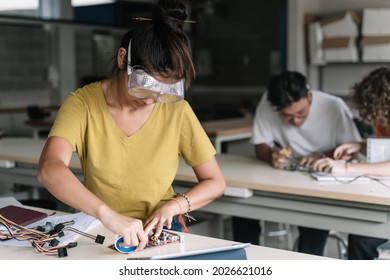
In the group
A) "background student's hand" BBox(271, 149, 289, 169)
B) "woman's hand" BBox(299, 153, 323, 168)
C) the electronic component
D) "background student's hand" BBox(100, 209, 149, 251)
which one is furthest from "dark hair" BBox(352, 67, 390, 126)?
"background student's hand" BBox(100, 209, 149, 251)

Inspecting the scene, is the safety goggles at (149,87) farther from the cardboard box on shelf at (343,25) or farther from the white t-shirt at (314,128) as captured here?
the cardboard box on shelf at (343,25)

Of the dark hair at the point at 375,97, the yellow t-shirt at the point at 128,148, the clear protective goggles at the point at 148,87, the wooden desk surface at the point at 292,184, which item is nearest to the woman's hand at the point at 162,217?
the yellow t-shirt at the point at 128,148

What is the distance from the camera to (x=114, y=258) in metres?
1.60

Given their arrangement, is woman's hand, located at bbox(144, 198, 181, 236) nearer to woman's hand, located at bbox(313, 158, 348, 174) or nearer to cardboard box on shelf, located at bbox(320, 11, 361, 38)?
woman's hand, located at bbox(313, 158, 348, 174)

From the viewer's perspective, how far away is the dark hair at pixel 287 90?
2986 mm

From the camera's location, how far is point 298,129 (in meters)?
3.26

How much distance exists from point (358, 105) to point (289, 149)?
504 mm

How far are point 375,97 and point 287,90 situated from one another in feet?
1.61

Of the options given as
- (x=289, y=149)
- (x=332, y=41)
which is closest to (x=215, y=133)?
(x=289, y=149)

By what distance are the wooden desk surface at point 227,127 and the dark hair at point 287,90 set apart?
177 cm

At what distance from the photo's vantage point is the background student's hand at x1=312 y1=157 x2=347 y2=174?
277 cm

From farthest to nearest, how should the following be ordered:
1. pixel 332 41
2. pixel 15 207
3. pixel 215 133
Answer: pixel 332 41
pixel 215 133
pixel 15 207
